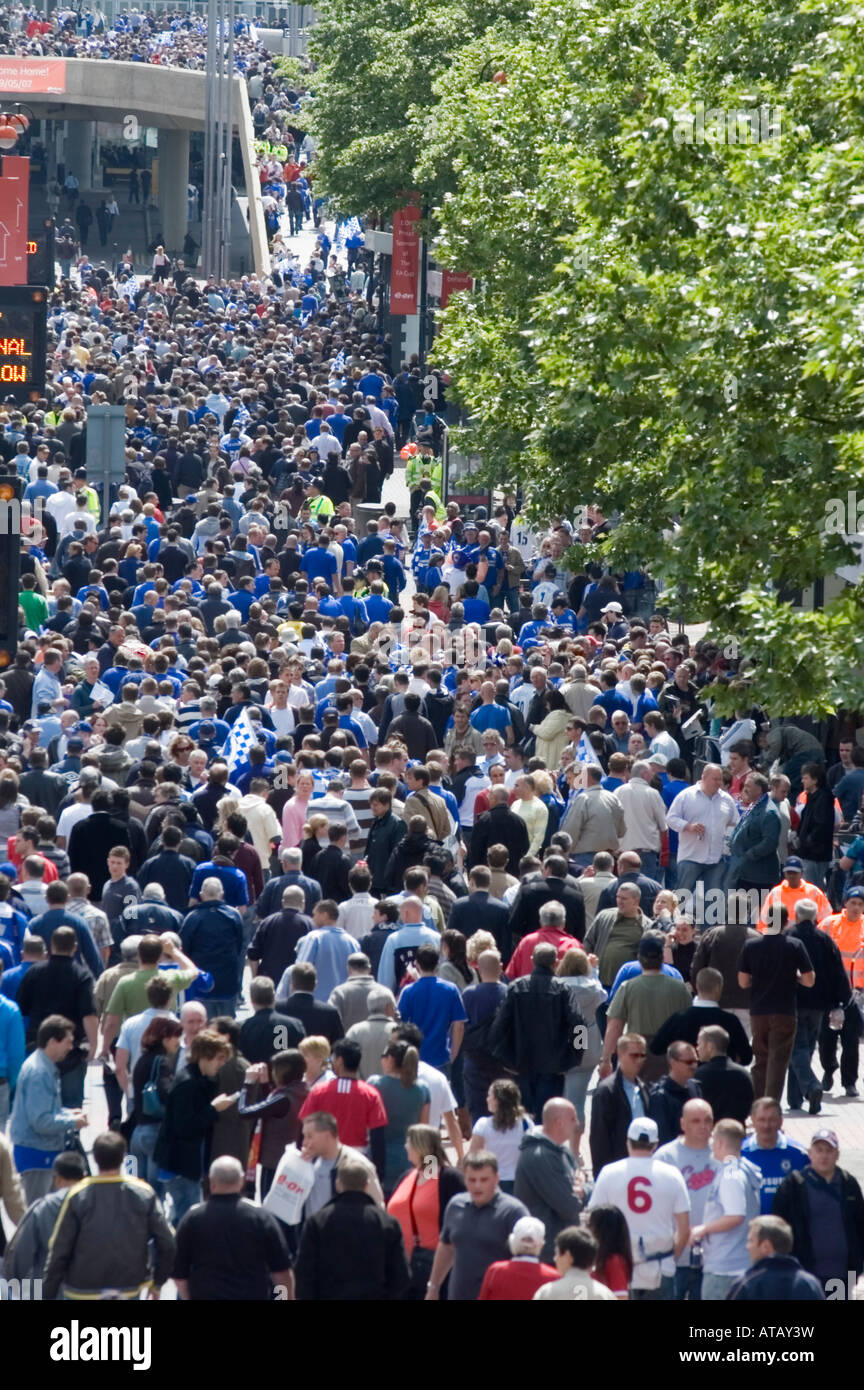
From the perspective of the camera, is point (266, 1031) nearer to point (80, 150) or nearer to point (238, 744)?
point (238, 744)

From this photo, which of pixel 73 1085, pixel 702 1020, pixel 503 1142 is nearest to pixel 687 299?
pixel 702 1020

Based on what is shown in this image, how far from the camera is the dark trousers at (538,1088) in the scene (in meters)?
13.1

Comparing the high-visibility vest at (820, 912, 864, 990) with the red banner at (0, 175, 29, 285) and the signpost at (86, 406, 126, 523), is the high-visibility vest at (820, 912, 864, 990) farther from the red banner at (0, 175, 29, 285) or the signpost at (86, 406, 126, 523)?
the red banner at (0, 175, 29, 285)

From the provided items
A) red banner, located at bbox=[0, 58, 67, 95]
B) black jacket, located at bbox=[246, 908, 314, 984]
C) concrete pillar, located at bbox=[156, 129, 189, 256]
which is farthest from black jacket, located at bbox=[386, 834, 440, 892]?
red banner, located at bbox=[0, 58, 67, 95]

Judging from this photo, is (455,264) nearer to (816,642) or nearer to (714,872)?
(714,872)

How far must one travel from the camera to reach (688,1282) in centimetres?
1112

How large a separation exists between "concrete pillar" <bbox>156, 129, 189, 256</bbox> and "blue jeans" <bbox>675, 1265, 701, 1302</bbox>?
208ft

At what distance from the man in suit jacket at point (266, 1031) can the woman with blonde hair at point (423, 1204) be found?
1626 mm

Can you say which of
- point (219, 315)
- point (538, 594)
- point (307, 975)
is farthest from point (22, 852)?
point (219, 315)

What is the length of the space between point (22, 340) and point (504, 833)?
10.2 m

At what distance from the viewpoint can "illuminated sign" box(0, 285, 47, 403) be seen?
81.9ft

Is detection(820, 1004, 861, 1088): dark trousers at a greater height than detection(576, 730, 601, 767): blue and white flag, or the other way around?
detection(576, 730, 601, 767): blue and white flag

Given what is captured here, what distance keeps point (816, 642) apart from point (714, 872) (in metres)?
4.35
